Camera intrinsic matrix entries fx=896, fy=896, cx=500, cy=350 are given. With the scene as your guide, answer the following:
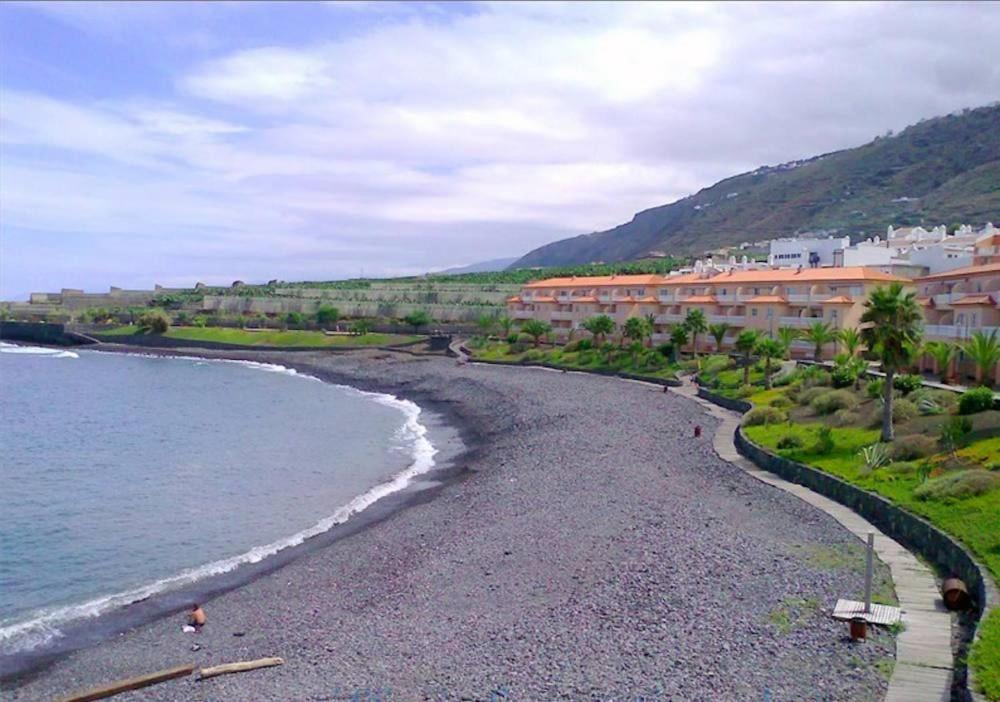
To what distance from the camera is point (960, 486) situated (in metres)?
19.7

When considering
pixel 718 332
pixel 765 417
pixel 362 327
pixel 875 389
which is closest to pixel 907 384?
pixel 875 389

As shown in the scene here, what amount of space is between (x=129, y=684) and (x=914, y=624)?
1301cm

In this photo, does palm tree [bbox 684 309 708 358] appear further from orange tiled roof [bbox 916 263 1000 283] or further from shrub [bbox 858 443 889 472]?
shrub [bbox 858 443 889 472]

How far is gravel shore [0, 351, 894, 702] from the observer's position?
1346 cm

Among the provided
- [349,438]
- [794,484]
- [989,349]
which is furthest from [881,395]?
[349,438]

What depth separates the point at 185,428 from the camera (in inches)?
1887

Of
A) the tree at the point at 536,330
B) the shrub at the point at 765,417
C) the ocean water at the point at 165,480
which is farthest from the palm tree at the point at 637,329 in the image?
the shrub at the point at 765,417

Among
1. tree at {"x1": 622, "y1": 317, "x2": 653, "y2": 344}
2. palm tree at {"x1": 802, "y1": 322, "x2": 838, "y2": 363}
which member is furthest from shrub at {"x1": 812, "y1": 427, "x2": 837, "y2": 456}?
tree at {"x1": 622, "y1": 317, "x2": 653, "y2": 344}

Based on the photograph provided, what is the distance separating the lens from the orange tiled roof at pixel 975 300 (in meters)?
39.2

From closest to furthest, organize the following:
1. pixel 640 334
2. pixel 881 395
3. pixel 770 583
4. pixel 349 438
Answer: pixel 770 583 → pixel 881 395 → pixel 349 438 → pixel 640 334

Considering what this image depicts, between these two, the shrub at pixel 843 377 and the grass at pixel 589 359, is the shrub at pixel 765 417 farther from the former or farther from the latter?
the grass at pixel 589 359

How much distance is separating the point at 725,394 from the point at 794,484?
19.4 m

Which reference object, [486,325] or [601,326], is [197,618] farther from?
[486,325]

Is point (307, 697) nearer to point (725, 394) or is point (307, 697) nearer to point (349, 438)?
point (349, 438)
